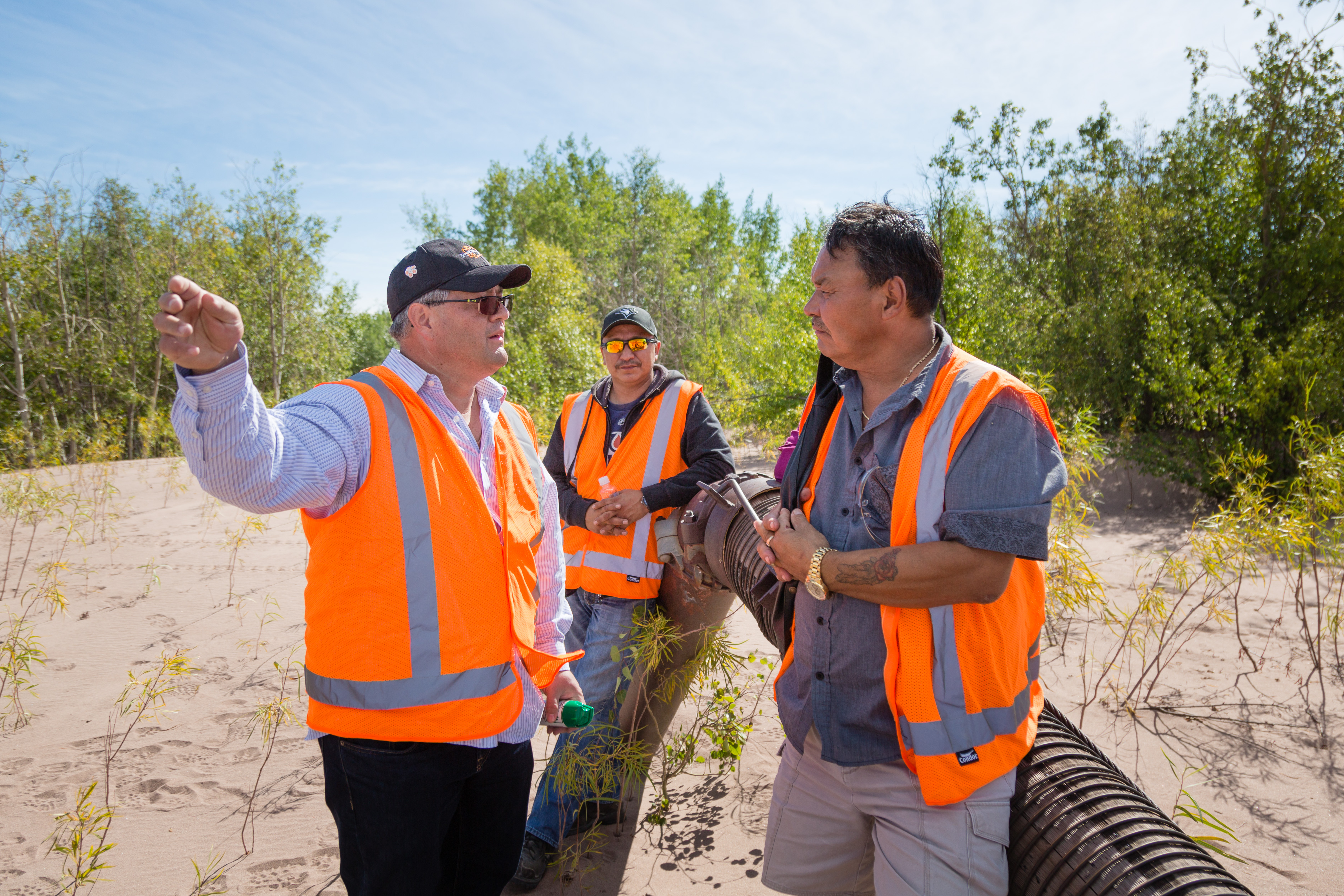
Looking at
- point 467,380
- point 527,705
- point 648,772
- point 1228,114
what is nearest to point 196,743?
point 648,772

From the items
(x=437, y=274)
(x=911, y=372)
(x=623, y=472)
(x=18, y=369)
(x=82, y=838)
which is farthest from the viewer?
(x=18, y=369)

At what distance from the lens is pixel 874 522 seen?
178cm

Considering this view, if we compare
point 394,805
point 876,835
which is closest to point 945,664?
point 876,835

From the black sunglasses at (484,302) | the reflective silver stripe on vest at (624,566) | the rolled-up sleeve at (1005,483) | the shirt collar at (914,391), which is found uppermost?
the black sunglasses at (484,302)

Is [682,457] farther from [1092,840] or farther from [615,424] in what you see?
[1092,840]

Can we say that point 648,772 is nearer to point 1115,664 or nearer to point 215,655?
point 1115,664

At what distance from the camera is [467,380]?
2039 millimetres

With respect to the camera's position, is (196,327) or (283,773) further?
(283,773)

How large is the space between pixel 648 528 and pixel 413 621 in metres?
1.67

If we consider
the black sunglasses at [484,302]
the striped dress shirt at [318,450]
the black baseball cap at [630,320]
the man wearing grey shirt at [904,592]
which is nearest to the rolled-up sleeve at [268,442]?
the striped dress shirt at [318,450]

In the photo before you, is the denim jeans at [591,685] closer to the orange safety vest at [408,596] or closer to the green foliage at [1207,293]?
the orange safety vest at [408,596]

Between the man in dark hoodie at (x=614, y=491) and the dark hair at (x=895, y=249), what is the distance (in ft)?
5.34

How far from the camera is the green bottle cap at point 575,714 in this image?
2012 mm

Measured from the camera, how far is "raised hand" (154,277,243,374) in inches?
46.8
